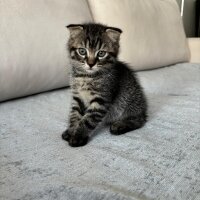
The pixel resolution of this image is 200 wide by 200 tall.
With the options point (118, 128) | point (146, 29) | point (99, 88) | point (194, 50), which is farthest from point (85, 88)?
point (194, 50)

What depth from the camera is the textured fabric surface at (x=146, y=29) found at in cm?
182

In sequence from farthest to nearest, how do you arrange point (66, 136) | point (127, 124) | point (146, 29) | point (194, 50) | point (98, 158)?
point (194, 50), point (146, 29), point (127, 124), point (66, 136), point (98, 158)

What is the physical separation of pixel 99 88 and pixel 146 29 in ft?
3.59

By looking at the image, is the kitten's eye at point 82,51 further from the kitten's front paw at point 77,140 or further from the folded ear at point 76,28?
the kitten's front paw at point 77,140

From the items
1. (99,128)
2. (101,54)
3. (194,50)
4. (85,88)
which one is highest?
(101,54)

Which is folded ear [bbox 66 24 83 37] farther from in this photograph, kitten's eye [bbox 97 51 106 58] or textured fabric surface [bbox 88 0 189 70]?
textured fabric surface [bbox 88 0 189 70]

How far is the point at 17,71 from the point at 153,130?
0.58m

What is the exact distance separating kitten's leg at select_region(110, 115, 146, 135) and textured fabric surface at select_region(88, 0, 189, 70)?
2.51 ft

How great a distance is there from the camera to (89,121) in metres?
1.00

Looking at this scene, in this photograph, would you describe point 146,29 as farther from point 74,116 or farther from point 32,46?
point 74,116

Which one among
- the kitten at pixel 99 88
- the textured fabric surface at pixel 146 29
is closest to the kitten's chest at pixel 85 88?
the kitten at pixel 99 88

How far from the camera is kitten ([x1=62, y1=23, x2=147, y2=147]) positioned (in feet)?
3.25

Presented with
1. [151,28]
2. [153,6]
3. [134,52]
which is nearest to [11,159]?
[134,52]

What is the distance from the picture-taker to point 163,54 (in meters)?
2.13
